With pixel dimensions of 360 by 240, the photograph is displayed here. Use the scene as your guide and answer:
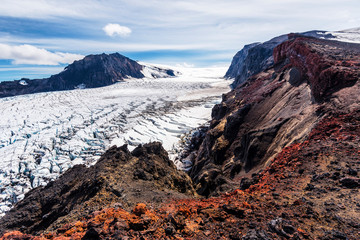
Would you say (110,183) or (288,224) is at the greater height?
(288,224)

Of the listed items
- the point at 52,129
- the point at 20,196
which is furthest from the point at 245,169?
the point at 52,129

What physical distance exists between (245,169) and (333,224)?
25.8 feet

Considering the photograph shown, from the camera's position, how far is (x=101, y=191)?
26.0 feet

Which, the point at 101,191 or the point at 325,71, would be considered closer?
the point at 101,191

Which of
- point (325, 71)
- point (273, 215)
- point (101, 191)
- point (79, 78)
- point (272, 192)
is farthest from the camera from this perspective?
point (79, 78)

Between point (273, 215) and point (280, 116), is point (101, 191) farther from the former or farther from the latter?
point (280, 116)

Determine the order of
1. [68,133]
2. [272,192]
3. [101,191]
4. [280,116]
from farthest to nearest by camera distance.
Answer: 1. [68,133]
2. [280,116]
3. [101,191]
4. [272,192]

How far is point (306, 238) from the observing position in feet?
13.2

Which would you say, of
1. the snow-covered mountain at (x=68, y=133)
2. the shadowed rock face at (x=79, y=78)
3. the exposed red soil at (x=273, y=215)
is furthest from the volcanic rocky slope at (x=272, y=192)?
the shadowed rock face at (x=79, y=78)

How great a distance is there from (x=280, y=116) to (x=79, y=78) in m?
111

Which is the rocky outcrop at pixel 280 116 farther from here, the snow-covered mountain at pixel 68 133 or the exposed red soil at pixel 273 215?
the snow-covered mountain at pixel 68 133

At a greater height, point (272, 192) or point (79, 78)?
point (79, 78)

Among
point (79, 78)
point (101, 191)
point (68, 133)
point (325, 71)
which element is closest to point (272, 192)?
point (101, 191)

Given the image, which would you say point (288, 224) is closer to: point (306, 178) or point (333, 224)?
point (333, 224)
